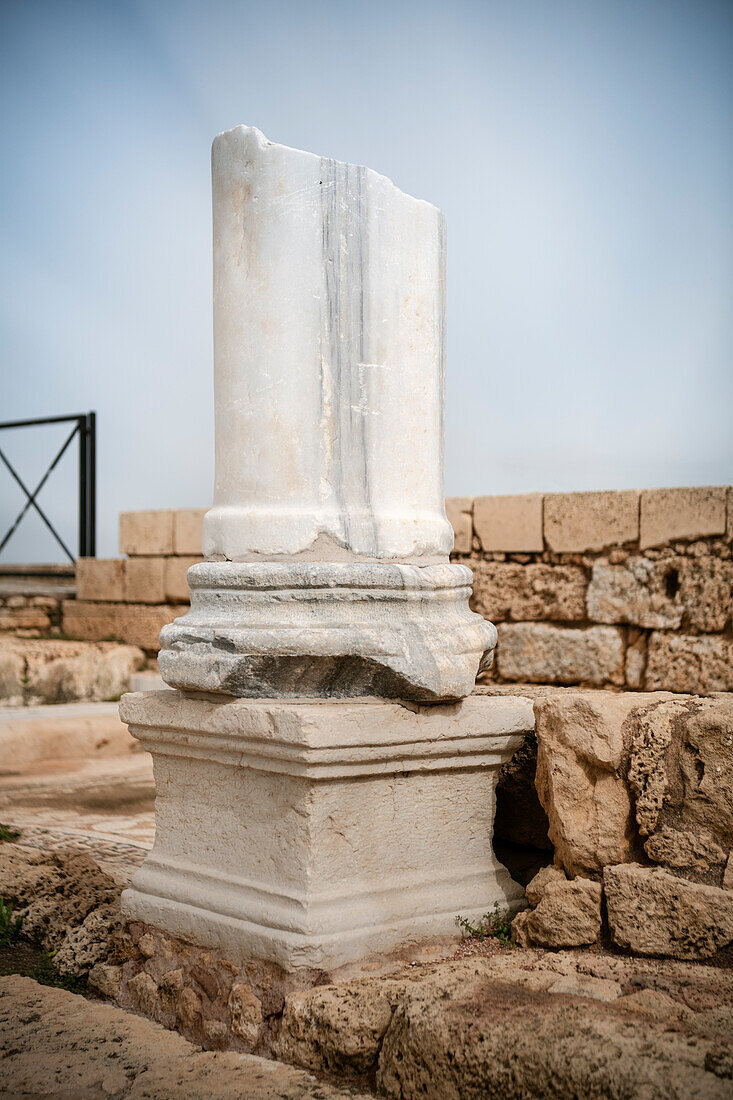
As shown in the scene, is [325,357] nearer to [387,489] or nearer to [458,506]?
[387,489]

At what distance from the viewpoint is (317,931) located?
238 centimetres

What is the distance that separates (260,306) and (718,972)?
6.59 feet

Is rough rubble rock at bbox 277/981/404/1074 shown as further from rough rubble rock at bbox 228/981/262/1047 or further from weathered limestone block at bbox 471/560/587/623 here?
weathered limestone block at bbox 471/560/587/623

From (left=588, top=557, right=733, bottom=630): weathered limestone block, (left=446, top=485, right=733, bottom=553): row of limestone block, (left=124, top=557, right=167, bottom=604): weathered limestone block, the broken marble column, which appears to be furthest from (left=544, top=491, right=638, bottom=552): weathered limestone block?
the broken marble column

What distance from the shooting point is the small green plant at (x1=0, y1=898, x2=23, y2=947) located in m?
3.34

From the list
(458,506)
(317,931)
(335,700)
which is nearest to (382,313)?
(335,700)

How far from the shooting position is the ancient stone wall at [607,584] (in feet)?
21.5

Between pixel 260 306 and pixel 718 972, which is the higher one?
pixel 260 306

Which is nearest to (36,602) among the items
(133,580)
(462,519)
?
(133,580)

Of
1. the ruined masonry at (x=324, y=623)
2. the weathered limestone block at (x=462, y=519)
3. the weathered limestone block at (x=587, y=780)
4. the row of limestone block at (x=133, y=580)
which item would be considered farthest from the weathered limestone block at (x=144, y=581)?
the weathered limestone block at (x=587, y=780)

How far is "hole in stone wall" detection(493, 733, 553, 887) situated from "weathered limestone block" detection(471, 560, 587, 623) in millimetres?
4214

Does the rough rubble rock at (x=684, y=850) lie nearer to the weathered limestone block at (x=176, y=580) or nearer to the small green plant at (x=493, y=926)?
the small green plant at (x=493, y=926)

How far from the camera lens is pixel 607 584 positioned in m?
7.02

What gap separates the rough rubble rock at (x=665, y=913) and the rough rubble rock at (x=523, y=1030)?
0.05m
